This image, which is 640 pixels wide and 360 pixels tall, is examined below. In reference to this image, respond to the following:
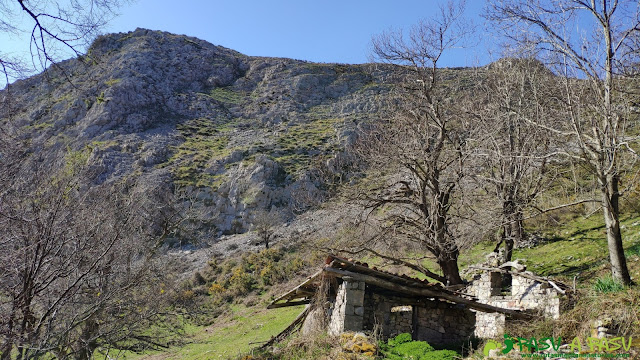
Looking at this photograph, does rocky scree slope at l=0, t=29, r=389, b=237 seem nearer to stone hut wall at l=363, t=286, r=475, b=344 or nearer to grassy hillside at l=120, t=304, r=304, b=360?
grassy hillside at l=120, t=304, r=304, b=360

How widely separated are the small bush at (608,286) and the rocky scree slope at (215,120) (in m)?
17.3

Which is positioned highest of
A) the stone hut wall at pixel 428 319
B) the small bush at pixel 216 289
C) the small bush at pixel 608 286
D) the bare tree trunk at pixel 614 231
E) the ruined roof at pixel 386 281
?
the bare tree trunk at pixel 614 231

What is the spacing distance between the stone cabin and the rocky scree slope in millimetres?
14784

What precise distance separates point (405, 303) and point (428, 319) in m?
0.78

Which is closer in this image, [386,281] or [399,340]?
[399,340]

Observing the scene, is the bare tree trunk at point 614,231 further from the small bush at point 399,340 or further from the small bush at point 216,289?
the small bush at point 216,289

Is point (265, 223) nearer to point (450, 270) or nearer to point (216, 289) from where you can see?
point (216, 289)

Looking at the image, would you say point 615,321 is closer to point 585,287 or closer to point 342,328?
point 585,287

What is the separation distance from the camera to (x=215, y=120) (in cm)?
5197

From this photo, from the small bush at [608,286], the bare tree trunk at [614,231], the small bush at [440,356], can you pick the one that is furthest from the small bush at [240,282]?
the bare tree trunk at [614,231]

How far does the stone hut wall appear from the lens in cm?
1002

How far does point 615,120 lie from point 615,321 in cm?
362

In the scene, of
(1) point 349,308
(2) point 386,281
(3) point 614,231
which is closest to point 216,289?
(1) point 349,308

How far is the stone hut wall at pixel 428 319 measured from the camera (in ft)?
32.9
